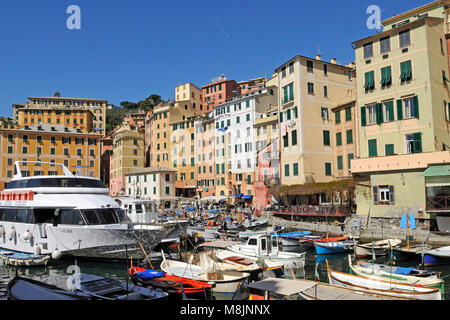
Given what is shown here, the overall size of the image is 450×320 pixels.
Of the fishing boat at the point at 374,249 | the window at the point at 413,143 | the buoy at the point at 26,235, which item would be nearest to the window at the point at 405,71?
the window at the point at 413,143

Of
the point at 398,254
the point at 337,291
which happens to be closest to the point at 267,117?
the point at 398,254

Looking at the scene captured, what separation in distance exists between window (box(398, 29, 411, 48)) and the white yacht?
28.5m

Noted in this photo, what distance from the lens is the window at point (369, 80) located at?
37188 millimetres

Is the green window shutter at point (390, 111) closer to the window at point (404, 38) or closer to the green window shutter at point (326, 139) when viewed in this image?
the window at point (404, 38)

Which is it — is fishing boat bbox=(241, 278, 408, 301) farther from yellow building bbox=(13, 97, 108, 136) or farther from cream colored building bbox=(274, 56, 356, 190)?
yellow building bbox=(13, 97, 108, 136)

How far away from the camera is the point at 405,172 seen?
32.8 metres

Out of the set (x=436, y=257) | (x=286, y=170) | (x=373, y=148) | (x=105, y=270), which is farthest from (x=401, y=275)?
(x=286, y=170)

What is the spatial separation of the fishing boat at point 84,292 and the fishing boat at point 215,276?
9.60 feet

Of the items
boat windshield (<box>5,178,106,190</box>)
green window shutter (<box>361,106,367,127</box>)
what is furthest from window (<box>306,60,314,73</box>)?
boat windshield (<box>5,178,106,190</box>)

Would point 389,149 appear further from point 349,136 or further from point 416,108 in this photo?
point 349,136

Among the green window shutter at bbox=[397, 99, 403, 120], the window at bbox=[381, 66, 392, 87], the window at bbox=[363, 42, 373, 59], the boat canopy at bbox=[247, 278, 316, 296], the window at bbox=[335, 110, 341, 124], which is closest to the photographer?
the boat canopy at bbox=[247, 278, 316, 296]

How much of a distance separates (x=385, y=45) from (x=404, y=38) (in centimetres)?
185

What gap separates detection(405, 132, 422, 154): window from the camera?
1306 inches
